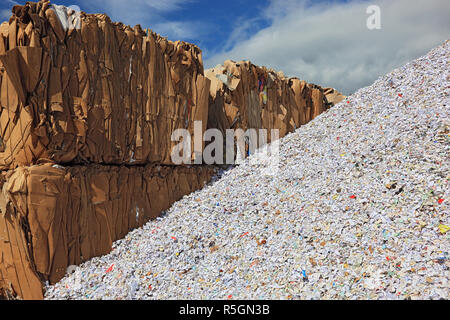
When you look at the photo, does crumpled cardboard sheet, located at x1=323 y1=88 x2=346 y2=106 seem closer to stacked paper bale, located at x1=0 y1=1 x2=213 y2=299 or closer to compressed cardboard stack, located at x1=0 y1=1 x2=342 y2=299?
compressed cardboard stack, located at x1=0 y1=1 x2=342 y2=299

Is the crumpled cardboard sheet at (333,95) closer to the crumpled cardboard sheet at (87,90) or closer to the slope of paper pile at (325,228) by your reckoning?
the slope of paper pile at (325,228)

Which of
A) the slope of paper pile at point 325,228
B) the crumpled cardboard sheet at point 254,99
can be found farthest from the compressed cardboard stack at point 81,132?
the crumpled cardboard sheet at point 254,99

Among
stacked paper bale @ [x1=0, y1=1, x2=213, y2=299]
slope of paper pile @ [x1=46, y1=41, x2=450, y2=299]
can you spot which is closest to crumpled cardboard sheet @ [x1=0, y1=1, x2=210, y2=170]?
stacked paper bale @ [x1=0, y1=1, x2=213, y2=299]

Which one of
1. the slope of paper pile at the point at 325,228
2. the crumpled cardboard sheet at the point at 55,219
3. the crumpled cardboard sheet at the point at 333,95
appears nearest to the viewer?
the slope of paper pile at the point at 325,228

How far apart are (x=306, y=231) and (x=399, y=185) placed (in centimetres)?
122

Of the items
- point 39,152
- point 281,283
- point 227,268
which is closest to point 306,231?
point 281,283

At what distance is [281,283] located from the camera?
123 inches

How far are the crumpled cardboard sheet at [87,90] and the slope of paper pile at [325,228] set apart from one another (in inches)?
56.7

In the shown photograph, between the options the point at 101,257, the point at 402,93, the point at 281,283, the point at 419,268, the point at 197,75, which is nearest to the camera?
the point at 419,268

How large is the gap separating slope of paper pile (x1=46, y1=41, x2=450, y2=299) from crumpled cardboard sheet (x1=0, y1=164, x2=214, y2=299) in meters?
0.24

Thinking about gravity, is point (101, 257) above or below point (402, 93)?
below

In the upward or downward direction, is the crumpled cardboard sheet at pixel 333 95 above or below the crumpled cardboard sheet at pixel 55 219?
above

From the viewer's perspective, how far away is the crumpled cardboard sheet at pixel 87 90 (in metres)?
3.91

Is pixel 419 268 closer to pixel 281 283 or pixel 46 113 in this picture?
pixel 281 283
